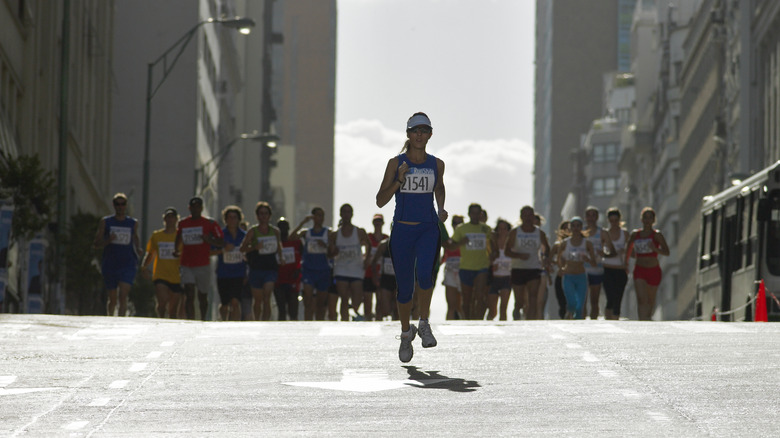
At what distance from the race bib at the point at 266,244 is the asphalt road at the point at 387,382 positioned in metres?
6.93

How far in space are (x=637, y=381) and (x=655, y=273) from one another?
13554mm

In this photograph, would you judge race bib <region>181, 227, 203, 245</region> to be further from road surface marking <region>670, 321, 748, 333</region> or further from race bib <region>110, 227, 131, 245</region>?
road surface marking <region>670, 321, 748, 333</region>

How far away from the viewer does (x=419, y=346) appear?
1486cm

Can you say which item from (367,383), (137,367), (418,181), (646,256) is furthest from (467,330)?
(646,256)

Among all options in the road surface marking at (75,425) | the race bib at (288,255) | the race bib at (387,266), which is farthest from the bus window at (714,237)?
the road surface marking at (75,425)

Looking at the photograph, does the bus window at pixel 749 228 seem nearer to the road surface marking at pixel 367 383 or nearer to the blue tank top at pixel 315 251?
the blue tank top at pixel 315 251

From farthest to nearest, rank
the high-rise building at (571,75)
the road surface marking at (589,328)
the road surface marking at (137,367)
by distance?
1. the high-rise building at (571,75)
2. the road surface marking at (589,328)
3. the road surface marking at (137,367)

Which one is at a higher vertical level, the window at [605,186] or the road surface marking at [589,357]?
the window at [605,186]

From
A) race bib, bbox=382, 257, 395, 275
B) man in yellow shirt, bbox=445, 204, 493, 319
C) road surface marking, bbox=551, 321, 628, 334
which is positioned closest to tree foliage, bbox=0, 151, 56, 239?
race bib, bbox=382, 257, 395, 275

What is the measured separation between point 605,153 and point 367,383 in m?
135

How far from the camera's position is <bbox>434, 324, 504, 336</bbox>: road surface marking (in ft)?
54.5

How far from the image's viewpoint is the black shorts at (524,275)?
81.0 feet

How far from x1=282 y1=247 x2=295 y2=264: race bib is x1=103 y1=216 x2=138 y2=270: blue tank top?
2439 millimetres

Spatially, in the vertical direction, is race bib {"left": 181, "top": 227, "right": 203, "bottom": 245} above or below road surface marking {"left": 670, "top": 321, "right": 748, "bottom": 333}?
above
